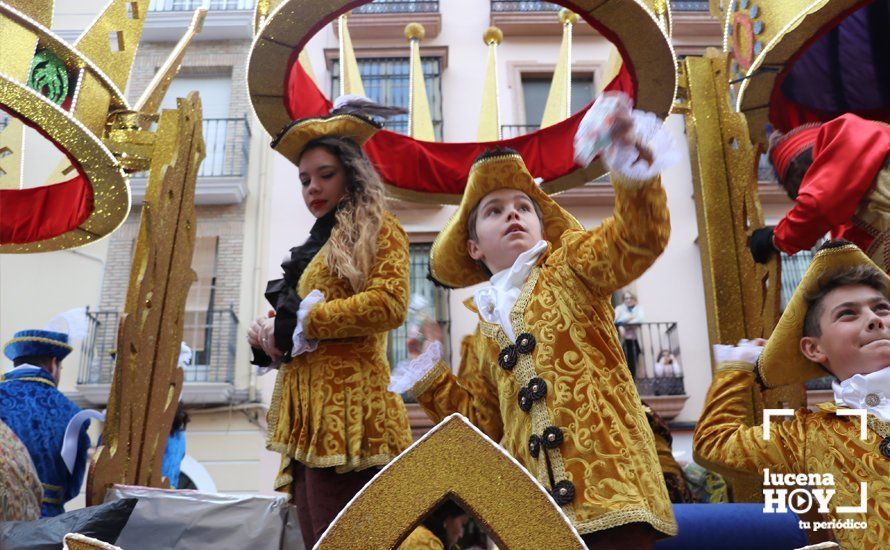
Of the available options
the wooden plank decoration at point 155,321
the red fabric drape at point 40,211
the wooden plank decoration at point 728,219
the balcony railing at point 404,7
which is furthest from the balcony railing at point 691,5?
the red fabric drape at point 40,211

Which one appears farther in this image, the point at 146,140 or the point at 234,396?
the point at 234,396

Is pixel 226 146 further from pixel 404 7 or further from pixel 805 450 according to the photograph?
pixel 805 450

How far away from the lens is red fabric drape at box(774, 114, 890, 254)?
2293 mm

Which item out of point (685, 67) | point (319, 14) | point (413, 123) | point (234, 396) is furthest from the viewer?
point (234, 396)

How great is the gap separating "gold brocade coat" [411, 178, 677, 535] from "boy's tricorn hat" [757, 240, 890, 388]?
0.39 meters

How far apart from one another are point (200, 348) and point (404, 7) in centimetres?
593

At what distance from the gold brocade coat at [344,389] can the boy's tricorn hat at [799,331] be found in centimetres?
102

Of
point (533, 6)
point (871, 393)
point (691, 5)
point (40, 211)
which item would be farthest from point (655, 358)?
point (871, 393)

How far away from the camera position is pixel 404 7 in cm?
1198

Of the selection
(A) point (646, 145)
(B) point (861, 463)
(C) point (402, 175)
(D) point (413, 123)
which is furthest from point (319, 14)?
(B) point (861, 463)

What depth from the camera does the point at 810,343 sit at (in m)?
1.96

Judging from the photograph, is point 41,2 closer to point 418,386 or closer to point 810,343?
point 418,386

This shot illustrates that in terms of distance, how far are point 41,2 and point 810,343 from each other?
3.02m

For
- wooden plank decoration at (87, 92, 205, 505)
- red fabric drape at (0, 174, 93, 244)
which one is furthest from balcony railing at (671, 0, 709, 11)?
red fabric drape at (0, 174, 93, 244)
